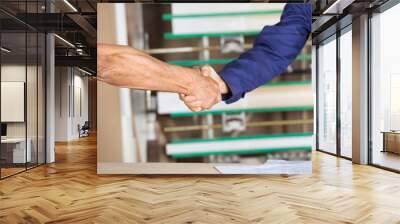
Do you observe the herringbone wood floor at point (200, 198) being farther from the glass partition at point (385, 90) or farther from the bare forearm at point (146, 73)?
the bare forearm at point (146, 73)

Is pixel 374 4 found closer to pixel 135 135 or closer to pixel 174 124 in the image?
pixel 174 124

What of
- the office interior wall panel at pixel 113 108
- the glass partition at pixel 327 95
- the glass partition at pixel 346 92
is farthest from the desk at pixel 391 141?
the office interior wall panel at pixel 113 108

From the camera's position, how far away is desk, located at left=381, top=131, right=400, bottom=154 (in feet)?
22.0

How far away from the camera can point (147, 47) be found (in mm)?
5812

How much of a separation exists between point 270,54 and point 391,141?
8.94 feet

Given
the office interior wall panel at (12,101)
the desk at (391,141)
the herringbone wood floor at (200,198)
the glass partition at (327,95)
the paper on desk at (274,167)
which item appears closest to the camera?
the herringbone wood floor at (200,198)

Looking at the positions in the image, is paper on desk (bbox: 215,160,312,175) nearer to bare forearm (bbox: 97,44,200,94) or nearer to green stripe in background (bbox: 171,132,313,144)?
green stripe in background (bbox: 171,132,313,144)

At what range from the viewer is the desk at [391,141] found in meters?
6.71

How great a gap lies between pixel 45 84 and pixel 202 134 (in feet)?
11.3

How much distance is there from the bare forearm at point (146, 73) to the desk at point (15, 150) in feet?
5.50

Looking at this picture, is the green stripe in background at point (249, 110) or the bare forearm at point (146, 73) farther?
the green stripe in background at point (249, 110)

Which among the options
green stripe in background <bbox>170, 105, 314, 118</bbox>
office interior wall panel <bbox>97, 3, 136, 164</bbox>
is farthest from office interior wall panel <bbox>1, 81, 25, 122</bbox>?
green stripe in background <bbox>170, 105, 314, 118</bbox>

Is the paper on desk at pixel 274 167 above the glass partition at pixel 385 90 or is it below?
below

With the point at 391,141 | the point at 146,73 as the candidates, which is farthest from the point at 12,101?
the point at 391,141
